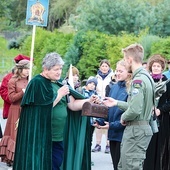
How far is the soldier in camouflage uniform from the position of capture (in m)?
6.79

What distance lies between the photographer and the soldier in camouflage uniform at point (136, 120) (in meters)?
6.79

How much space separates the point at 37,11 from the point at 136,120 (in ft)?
16.6

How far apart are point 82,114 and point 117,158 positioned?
81 cm

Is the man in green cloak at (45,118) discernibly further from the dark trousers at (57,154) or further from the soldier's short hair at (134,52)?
the soldier's short hair at (134,52)

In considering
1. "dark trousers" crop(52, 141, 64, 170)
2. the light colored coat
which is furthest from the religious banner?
"dark trousers" crop(52, 141, 64, 170)

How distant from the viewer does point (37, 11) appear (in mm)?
11359

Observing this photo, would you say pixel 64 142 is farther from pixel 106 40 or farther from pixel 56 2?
pixel 56 2

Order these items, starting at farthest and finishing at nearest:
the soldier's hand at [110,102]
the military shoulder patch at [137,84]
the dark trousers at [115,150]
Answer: the dark trousers at [115,150]
the soldier's hand at [110,102]
the military shoulder patch at [137,84]

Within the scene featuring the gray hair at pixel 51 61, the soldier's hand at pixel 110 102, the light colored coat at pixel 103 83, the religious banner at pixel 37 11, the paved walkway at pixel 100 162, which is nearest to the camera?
the soldier's hand at pixel 110 102

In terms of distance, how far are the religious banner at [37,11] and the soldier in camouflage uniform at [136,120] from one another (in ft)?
15.1

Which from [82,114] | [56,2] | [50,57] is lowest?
[82,114]

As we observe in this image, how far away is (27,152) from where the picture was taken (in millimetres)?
7539

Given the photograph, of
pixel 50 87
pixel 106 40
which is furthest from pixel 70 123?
pixel 106 40

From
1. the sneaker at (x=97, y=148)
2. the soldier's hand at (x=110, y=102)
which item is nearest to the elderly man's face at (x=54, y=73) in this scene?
the soldier's hand at (x=110, y=102)
